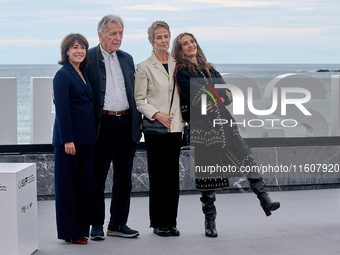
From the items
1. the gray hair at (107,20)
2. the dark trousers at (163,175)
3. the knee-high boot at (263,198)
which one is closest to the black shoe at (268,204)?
the knee-high boot at (263,198)

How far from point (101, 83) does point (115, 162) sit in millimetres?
580

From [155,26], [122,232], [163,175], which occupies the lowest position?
[122,232]

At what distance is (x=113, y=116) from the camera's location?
3.68 meters

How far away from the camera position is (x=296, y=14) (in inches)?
1727

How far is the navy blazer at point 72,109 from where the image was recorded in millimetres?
3494

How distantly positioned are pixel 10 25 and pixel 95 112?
3688 cm

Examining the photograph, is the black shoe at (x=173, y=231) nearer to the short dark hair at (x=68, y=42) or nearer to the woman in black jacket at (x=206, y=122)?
the woman in black jacket at (x=206, y=122)

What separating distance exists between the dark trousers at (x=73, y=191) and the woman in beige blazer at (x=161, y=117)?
46 centimetres

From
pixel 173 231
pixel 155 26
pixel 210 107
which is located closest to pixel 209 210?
pixel 173 231

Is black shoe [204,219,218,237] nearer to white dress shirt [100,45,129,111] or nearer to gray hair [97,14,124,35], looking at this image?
white dress shirt [100,45,129,111]

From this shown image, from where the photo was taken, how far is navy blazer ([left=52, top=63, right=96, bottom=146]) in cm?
349

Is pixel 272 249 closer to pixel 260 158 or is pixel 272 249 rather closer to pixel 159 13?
pixel 260 158

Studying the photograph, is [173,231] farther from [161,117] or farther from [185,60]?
[185,60]

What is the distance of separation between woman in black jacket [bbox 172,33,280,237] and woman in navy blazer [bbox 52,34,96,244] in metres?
0.66
